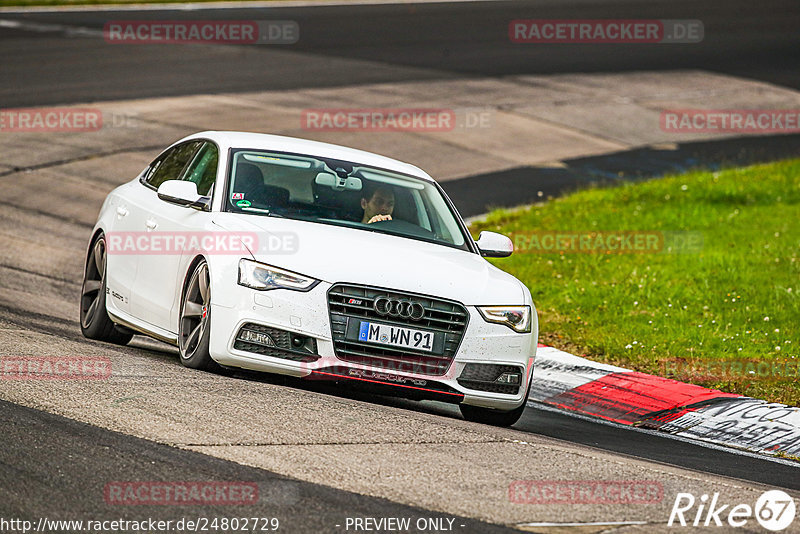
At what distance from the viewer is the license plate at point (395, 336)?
23.8 feet

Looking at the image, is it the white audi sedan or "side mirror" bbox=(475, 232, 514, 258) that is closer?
the white audi sedan

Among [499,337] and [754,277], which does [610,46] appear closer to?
[754,277]

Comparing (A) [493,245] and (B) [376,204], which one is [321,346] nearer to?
(B) [376,204]

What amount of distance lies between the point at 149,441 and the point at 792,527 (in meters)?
2.99

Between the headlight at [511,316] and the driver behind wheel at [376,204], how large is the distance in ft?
3.90

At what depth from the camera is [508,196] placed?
700 inches

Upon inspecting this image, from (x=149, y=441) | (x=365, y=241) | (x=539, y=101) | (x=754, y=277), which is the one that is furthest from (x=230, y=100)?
(x=149, y=441)

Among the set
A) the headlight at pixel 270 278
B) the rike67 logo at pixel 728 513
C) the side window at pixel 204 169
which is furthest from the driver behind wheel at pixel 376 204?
the rike67 logo at pixel 728 513

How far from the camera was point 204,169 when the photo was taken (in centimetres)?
871

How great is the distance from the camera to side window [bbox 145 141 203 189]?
9.12 meters

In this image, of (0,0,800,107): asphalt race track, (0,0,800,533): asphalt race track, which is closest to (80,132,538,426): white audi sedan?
(0,0,800,533): asphalt race track

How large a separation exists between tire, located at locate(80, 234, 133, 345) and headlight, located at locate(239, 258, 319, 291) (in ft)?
7.27

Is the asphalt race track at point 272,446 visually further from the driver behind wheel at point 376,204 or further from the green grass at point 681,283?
the green grass at point 681,283

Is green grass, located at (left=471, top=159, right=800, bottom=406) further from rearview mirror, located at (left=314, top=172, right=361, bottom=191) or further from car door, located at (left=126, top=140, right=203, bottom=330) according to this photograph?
car door, located at (left=126, top=140, right=203, bottom=330)
